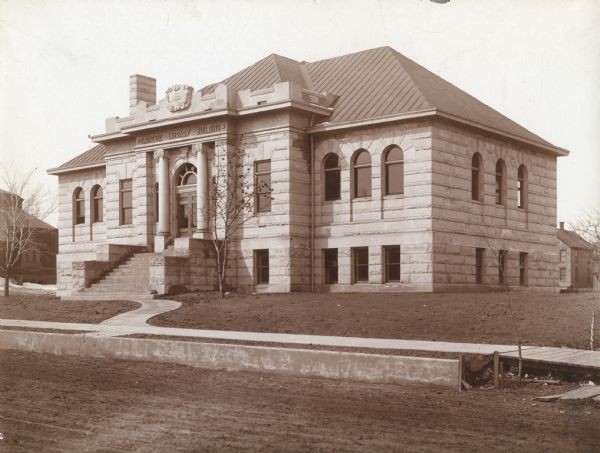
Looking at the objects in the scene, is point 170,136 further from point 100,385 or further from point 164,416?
point 164,416

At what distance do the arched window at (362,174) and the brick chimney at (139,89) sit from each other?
13.4 metres

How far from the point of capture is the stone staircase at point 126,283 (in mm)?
32812

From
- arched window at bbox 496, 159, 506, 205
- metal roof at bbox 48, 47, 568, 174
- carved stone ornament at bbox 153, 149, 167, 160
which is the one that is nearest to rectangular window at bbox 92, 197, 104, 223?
carved stone ornament at bbox 153, 149, 167, 160

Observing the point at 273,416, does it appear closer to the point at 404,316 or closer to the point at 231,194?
the point at 404,316

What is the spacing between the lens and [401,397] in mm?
13461

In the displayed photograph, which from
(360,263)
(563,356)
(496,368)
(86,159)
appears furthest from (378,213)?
(86,159)

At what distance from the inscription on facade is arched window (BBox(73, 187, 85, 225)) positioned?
29.5 feet

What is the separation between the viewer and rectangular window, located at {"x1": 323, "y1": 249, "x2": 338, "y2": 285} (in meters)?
34.8

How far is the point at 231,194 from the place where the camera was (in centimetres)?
3475

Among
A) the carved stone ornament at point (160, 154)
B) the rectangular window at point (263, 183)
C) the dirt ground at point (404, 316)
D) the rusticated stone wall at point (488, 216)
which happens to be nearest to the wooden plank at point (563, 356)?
the dirt ground at point (404, 316)

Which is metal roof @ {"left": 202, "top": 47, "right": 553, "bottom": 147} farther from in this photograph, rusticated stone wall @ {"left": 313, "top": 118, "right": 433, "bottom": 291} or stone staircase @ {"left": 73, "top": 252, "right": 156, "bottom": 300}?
stone staircase @ {"left": 73, "top": 252, "right": 156, "bottom": 300}

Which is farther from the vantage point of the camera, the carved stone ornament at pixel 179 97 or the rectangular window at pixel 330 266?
the carved stone ornament at pixel 179 97

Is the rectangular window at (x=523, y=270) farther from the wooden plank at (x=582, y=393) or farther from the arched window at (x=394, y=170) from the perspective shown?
the wooden plank at (x=582, y=393)

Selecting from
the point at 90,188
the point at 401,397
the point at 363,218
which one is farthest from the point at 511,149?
the point at 401,397
